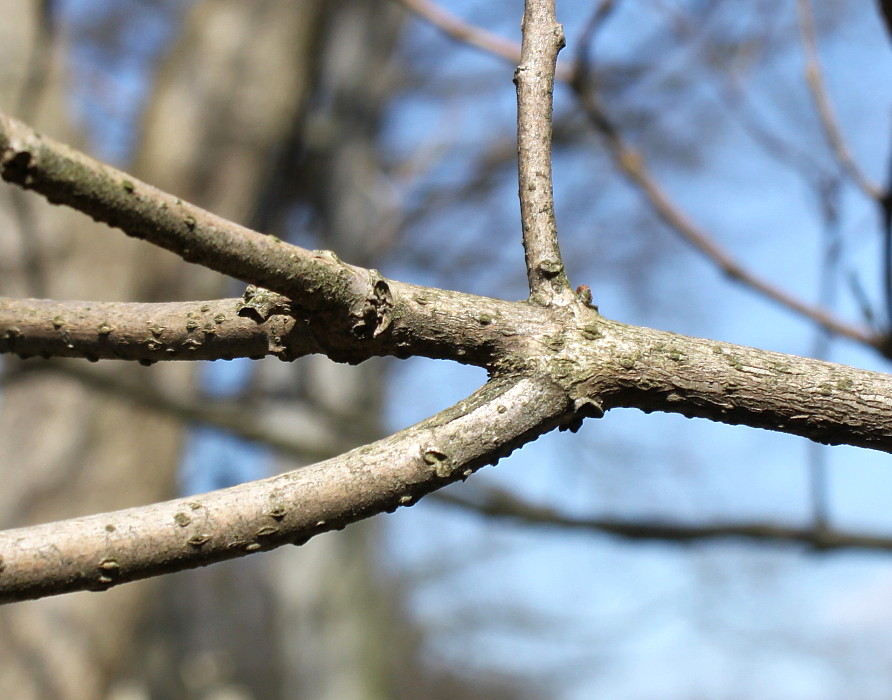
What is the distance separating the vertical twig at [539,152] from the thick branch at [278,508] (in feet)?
0.34

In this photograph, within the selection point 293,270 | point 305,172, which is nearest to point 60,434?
point 305,172

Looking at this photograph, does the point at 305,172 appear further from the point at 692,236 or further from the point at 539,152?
the point at 539,152

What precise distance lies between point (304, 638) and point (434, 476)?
456 centimetres

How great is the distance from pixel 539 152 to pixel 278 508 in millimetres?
395

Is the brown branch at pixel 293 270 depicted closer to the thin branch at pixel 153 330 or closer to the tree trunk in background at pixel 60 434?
the thin branch at pixel 153 330

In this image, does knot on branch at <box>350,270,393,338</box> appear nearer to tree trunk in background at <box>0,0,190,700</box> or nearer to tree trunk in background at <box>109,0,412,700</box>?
tree trunk in background at <box>0,0,190,700</box>

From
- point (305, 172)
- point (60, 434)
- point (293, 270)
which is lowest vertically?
point (293, 270)

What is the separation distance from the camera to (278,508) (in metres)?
0.60

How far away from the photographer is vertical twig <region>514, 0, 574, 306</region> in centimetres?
74

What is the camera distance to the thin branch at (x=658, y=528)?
6.53ft

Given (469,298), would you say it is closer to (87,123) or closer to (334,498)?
(334,498)

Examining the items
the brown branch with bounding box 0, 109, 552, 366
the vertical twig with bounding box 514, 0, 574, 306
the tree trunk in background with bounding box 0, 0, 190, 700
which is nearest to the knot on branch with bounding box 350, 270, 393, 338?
the brown branch with bounding box 0, 109, 552, 366

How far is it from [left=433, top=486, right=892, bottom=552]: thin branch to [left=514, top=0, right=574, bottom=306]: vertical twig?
153cm

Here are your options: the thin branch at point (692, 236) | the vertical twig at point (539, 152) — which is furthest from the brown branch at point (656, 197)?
the vertical twig at point (539, 152)
